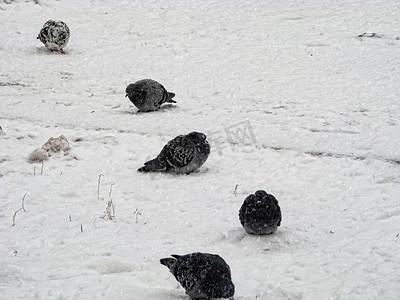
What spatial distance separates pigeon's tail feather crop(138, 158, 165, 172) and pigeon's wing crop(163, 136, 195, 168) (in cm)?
9

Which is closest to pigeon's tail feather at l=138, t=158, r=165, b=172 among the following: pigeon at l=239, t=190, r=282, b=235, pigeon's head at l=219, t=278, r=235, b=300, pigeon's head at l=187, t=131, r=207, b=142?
pigeon's head at l=187, t=131, r=207, b=142

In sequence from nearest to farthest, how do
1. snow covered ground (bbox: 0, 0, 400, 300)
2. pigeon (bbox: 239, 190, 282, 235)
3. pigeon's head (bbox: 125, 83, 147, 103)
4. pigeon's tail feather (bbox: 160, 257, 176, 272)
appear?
pigeon's tail feather (bbox: 160, 257, 176, 272)
snow covered ground (bbox: 0, 0, 400, 300)
pigeon (bbox: 239, 190, 282, 235)
pigeon's head (bbox: 125, 83, 147, 103)

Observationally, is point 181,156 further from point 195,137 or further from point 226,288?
point 226,288

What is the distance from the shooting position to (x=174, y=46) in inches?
376

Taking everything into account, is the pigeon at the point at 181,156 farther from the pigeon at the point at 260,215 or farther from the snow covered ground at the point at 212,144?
the pigeon at the point at 260,215

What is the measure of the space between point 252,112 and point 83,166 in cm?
235

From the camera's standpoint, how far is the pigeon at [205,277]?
2.92 meters

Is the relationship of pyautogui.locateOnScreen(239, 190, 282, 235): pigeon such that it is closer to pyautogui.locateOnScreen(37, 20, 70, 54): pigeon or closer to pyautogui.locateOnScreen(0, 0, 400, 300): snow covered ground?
pyautogui.locateOnScreen(0, 0, 400, 300): snow covered ground

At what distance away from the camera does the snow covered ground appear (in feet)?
11.1

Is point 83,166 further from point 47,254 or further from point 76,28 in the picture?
point 76,28

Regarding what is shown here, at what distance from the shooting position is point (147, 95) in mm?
6898

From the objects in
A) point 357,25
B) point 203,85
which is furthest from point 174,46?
point 357,25

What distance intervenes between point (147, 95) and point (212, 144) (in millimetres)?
1313

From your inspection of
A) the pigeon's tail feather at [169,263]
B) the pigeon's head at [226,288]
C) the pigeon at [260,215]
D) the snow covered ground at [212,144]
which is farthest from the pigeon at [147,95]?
the pigeon's head at [226,288]
